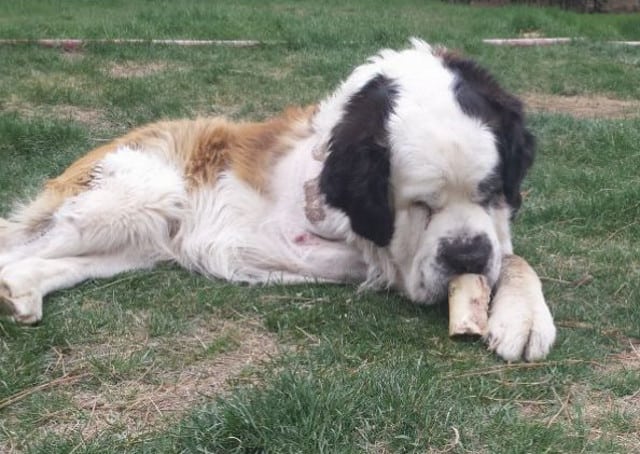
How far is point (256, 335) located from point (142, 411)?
0.81 metres

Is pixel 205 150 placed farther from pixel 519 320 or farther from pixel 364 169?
pixel 519 320

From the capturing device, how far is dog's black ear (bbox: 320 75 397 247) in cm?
381

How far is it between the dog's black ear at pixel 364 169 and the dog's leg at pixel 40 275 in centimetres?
120

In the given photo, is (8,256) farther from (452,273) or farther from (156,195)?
(452,273)

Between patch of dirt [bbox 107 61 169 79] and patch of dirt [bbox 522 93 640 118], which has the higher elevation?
patch of dirt [bbox 522 93 640 118]

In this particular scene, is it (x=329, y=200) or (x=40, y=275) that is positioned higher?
(x=329, y=200)

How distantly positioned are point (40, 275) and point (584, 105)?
686cm

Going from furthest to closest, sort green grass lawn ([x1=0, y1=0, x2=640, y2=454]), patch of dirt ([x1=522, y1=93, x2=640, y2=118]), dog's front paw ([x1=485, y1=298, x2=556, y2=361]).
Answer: patch of dirt ([x1=522, y1=93, x2=640, y2=118])
dog's front paw ([x1=485, y1=298, x2=556, y2=361])
green grass lawn ([x1=0, y1=0, x2=640, y2=454])

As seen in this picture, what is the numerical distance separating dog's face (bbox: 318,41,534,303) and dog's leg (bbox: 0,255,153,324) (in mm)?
1206

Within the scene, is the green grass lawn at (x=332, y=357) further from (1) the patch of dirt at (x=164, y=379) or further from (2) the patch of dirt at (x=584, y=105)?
(2) the patch of dirt at (x=584, y=105)

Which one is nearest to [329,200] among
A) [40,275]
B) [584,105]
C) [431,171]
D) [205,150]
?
[431,171]

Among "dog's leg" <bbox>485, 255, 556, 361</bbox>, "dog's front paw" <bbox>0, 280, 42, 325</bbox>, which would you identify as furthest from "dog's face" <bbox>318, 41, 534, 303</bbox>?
"dog's front paw" <bbox>0, 280, 42, 325</bbox>

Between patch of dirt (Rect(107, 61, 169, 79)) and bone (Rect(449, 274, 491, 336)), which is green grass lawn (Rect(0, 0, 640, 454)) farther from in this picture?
patch of dirt (Rect(107, 61, 169, 79))

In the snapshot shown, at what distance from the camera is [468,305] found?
3.53 m
